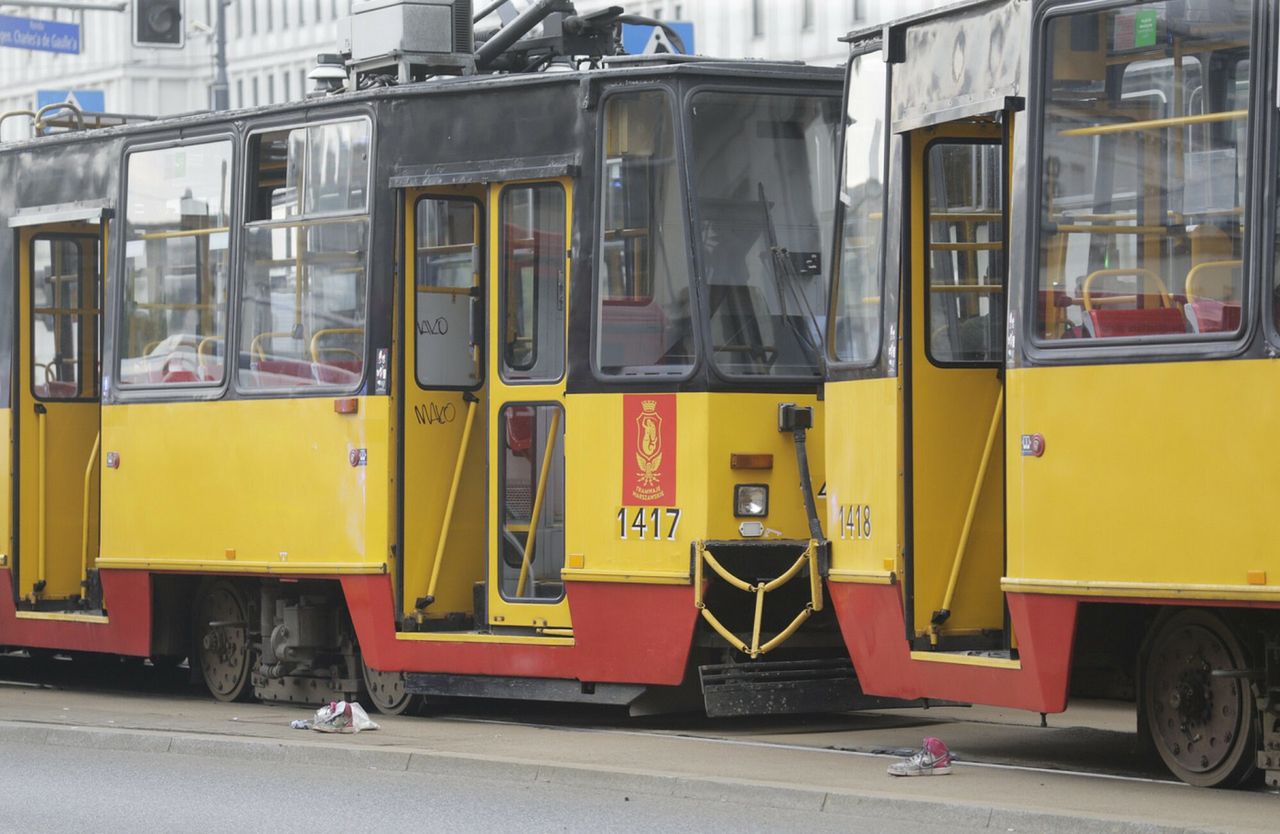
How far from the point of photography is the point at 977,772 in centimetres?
1095

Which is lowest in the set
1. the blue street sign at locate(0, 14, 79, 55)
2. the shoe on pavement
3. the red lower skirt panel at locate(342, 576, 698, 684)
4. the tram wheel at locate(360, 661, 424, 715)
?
the tram wheel at locate(360, 661, 424, 715)

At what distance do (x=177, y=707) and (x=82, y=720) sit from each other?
118cm

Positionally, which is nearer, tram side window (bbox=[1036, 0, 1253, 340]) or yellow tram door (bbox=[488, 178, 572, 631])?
tram side window (bbox=[1036, 0, 1253, 340])

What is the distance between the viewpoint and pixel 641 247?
1290cm

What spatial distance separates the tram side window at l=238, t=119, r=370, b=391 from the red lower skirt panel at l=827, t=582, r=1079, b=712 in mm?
3513

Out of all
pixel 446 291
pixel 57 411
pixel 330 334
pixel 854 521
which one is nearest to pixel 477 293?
pixel 446 291

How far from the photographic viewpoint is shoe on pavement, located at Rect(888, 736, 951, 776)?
10727mm

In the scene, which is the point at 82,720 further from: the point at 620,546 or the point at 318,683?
the point at 620,546

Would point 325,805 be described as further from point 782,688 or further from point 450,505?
point 450,505

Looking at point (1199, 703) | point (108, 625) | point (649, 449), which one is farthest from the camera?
point (108, 625)

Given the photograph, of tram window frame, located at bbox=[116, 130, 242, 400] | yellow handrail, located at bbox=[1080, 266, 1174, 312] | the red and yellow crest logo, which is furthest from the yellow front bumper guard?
tram window frame, located at bbox=[116, 130, 242, 400]

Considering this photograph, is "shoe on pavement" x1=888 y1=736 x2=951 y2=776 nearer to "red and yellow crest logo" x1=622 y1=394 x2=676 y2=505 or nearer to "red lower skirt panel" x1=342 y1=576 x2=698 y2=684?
"red lower skirt panel" x1=342 y1=576 x2=698 y2=684

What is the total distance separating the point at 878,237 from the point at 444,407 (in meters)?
3.17

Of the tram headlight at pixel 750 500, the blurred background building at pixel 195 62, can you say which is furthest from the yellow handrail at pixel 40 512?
the blurred background building at pixel 195 62
